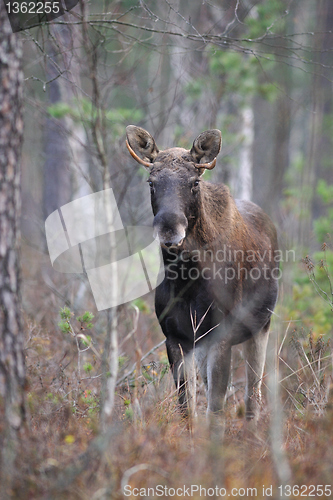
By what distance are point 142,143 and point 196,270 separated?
4.82ft

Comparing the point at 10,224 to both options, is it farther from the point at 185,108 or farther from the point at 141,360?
the point at 185,108

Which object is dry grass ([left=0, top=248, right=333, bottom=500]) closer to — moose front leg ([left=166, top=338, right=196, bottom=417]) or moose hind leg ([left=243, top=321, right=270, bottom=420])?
moose front leg ([left=166, top=338, right=196, bottom=417])

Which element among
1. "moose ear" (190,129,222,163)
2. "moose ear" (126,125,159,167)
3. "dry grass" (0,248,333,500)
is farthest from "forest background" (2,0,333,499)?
"moose ear" (190,129,222,163)

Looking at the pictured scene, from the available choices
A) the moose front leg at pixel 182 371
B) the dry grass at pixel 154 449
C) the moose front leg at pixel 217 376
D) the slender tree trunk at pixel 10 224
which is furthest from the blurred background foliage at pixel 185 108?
the slender tree trunk at pixel 10 224

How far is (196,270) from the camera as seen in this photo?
4.98m

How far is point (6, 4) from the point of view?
3510 millimetres

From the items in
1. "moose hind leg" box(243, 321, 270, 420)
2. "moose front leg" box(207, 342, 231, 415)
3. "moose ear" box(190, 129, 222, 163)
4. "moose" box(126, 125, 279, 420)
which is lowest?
"moose hind leg" box(243, 321, 270, 420)

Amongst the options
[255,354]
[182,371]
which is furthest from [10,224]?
[255,354]

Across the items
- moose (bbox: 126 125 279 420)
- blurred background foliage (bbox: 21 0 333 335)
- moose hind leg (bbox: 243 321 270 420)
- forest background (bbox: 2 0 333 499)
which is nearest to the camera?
forest background (bbox: 2 0 333 499)

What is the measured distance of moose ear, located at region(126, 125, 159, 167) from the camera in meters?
5.15

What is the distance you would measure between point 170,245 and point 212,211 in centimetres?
93

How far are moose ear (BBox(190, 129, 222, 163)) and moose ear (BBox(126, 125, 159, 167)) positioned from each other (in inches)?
17.4

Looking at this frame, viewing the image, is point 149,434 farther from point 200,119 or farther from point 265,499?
point 200,119

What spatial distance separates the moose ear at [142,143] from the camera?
203 inches
